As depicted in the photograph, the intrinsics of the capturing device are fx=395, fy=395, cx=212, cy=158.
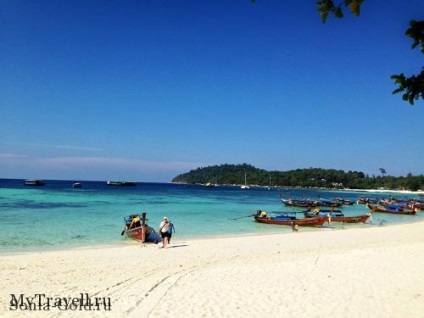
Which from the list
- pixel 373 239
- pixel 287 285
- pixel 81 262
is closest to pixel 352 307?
pixel 287 285

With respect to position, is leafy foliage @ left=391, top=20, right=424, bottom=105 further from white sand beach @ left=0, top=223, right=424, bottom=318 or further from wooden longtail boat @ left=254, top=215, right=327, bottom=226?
wooden longtail boat @ left=254, top=215, right=327, bottom=226

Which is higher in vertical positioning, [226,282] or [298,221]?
[226,282]

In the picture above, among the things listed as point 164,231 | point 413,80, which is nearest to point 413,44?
point 413,80

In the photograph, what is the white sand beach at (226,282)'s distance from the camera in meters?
9.52

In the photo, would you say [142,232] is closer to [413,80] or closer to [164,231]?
[164,231]

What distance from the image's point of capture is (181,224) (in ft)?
116

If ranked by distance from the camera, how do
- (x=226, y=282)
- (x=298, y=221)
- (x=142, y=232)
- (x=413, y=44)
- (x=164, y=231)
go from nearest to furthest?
(x=413, y=44)
(x=226, y=282)
(x=164, y=231)
(x=142, y=232)
(x=298, y=221)

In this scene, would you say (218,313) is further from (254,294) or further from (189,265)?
(189,265)

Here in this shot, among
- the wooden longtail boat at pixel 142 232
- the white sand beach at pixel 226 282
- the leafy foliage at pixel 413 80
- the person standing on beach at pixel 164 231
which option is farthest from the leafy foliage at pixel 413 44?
the wooden longtail boat at pixel 142 232

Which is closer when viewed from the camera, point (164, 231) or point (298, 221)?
point (164, 231)

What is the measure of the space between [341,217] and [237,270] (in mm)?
28229

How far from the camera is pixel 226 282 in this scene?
12172mm

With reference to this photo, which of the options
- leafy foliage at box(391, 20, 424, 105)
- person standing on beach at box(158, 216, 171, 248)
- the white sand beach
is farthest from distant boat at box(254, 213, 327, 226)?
leafy foliage at box(391, 20, 424, 105)

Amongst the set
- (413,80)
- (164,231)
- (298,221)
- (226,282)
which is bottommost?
(298,221)
